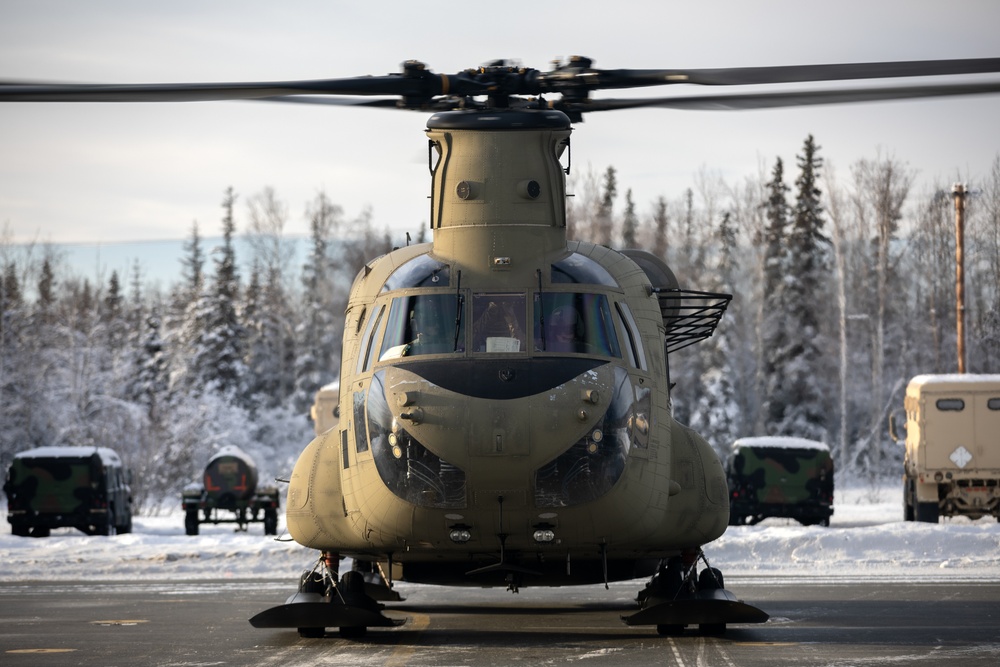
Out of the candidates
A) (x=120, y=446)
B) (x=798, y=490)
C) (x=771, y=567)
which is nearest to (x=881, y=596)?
(x=771, y=567)

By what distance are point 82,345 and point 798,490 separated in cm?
4486

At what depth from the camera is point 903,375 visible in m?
64.1

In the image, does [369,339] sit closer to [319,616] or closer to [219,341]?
[319,616]

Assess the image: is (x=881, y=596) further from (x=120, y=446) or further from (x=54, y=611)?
(x=120, y=446)

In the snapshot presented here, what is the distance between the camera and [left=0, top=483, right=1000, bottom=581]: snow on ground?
23156mm

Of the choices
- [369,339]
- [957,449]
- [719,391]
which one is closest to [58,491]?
[957,449]

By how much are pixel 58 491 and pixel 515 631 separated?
20.4 m

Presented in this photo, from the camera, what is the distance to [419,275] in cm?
1314

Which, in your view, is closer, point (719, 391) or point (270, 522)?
point (270, 522)

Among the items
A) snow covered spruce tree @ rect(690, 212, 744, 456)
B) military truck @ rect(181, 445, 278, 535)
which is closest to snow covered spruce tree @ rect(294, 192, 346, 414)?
snow covered spruce tree @ rect(690, 212, 744, 456)

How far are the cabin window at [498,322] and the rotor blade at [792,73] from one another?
211cm

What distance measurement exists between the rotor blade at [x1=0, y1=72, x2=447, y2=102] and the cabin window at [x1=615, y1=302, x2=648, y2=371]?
2.67 metres

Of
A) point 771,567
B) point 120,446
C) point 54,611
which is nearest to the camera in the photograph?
point 54,611

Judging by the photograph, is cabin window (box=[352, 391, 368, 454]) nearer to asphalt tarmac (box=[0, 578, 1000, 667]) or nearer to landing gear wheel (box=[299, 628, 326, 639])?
asphalt tarmac (box=[0, 578, 1000, 667])
